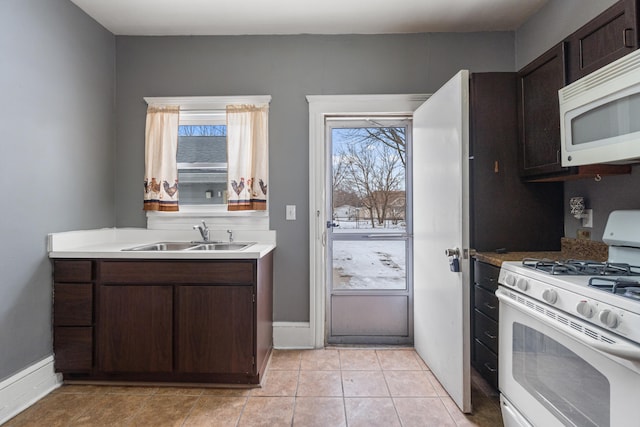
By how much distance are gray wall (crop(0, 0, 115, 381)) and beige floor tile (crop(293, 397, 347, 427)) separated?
164 cm

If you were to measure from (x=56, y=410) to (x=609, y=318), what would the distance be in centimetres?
272

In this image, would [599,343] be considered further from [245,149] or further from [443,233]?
[245,149]

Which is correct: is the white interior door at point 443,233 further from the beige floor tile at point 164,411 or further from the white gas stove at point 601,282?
the beige floor tile at point 164,411

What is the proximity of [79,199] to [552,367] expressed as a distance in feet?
9.71

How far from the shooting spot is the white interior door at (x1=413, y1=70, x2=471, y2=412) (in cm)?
194

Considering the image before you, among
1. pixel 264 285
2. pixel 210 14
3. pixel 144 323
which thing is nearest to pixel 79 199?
pixel 144 323

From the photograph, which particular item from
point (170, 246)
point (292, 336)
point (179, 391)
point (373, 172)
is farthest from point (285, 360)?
point (373, 172)

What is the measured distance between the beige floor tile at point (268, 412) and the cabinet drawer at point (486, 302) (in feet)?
4.28

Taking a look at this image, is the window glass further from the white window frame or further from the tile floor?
the tile floor

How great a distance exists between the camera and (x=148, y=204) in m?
2.87

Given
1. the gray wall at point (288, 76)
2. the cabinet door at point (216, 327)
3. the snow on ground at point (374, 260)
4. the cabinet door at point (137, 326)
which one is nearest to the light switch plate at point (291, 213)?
the gray wall at point (288, 76)

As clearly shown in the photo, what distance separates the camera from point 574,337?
1283 millimetres

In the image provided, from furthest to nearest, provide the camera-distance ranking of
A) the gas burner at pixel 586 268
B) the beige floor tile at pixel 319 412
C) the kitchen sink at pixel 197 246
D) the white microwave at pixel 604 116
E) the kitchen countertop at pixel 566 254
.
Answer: the kitchen sink at pixel 197 246 < the kitchen countertop at pixel 566 254 < the beige floor tile at pixel 319 412 < the gas burner at pixel 586 268 < the white microwave at pixel 604 116

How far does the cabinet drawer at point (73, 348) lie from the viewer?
88.7 inches
